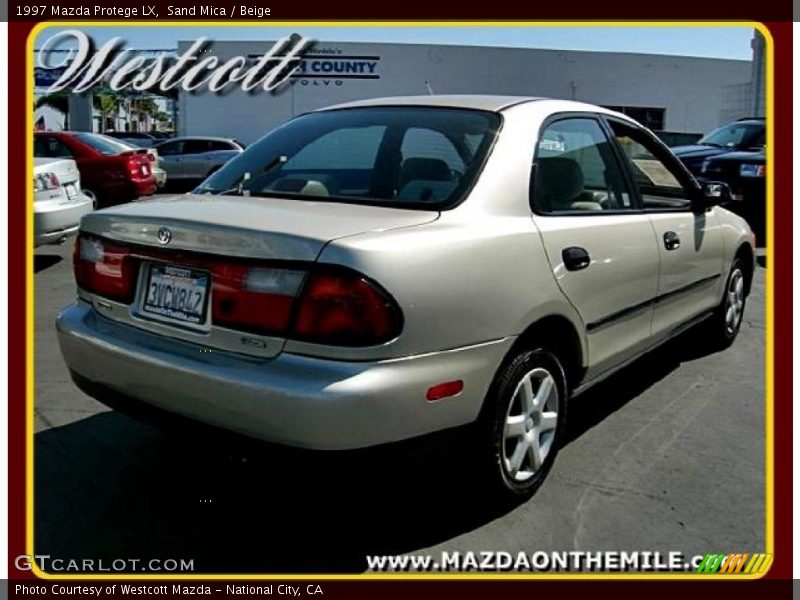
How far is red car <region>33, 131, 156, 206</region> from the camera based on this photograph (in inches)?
418

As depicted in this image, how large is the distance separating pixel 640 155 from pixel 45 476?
11.1ft

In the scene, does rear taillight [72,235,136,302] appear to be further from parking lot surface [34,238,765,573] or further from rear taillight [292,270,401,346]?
rear taillight [292,270,401,346]

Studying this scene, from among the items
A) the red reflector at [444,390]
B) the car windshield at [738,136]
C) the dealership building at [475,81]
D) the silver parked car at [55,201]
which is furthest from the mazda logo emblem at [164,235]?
the dealership building at [475,81]

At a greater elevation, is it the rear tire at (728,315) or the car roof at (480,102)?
the car roof at (480,102)

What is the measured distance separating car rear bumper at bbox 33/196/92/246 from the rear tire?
5.75 meters

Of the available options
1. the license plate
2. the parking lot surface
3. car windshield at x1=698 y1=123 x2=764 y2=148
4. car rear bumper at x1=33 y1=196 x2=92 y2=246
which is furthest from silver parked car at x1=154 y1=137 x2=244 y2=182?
the license plate

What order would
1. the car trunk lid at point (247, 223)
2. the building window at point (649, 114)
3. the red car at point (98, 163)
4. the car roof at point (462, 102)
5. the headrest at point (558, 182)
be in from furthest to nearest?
1. the building window at point (649, 114)
2. the red car at point (98, 163)
3. the car roof at point (462, 102)
4. the headrest at point (558, 182)
5. the car trunk lid at point (247, 223)

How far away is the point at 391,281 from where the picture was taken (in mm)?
2207

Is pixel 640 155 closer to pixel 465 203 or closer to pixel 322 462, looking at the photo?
pixel 465 203

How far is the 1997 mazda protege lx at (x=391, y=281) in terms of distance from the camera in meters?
2.20

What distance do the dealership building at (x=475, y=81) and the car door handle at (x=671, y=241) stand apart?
2591 centimetres

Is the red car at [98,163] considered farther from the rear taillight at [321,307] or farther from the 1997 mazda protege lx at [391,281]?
the rear taillight at [321,307]

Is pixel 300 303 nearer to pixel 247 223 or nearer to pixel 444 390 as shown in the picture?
pixel 247 223

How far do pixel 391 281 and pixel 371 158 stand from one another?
1207 mm
